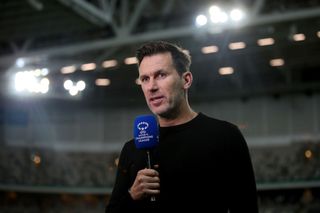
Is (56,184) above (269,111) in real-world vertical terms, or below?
below

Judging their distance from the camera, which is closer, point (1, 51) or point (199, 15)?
point (199, 15)

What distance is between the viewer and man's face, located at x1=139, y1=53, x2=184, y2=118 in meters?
3.02

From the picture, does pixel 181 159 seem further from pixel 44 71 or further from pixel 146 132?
pixel 44 71

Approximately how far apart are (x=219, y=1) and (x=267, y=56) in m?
5.70

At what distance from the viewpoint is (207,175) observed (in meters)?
2.90

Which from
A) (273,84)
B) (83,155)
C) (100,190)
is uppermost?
(273,84)

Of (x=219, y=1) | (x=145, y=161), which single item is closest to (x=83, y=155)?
(x=219, y=1)

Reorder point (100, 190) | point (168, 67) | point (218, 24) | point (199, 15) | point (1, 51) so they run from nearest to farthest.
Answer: point (168, 67), point (218, 24), point (199, 15), point (1, 51), point (100, 190)

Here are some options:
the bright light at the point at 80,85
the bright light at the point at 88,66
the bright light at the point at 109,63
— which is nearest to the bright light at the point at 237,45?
the bright light at the point at 109,63

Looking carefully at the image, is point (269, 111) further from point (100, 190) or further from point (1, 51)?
point (1, 51)

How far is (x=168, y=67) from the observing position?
10.0 ft

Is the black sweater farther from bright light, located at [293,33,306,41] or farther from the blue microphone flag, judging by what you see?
bright light, located at [293,33,306,41]

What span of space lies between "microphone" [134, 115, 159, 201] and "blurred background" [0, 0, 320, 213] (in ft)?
45.2

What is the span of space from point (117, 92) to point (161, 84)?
1145 inches
